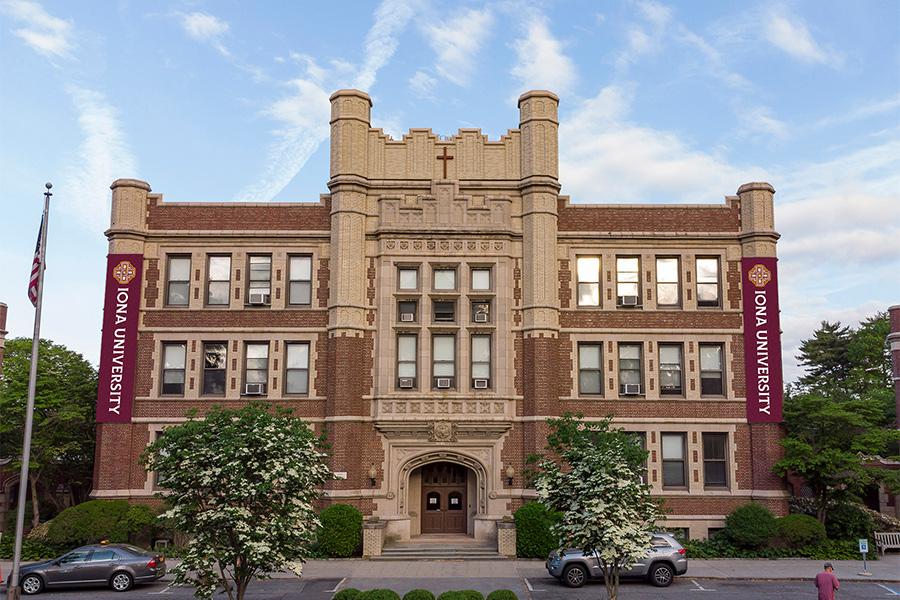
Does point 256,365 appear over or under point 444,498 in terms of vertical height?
over

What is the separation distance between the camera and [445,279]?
30594 mm

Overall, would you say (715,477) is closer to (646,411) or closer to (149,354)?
(646,411)

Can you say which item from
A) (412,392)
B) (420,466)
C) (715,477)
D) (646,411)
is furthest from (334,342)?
(715,477)

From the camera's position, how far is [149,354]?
3006 cm

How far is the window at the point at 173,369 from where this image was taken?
30167mm

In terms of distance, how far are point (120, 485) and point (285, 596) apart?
415 inches

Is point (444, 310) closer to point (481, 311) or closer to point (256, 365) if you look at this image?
point (481, 311)

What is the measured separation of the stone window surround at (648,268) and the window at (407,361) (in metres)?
6.20

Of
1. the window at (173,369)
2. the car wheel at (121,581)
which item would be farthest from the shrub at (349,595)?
the window at (173,369)

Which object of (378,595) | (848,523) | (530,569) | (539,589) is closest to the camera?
(378,595)

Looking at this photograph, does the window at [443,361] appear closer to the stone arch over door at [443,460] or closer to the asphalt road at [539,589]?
the stone arch over door at [443,460]

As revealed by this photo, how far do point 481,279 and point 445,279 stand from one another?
1370 millimetres

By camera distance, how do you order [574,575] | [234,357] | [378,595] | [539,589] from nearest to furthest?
[378,595], [539,589], [574,575], [234,357]

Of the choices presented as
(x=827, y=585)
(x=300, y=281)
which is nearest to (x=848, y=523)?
(x=827, y=585)
